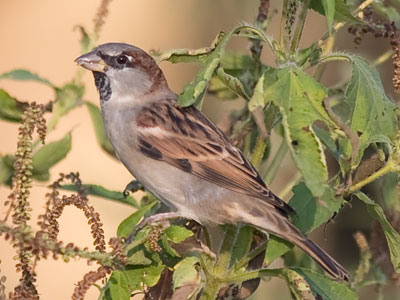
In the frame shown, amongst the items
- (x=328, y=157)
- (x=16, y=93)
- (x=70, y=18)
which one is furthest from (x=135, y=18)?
(x=328, y=157)

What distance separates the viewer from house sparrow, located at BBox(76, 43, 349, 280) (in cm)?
293

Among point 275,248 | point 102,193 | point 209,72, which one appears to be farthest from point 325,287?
point 102,193

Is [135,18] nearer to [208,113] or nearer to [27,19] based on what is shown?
[27,19]

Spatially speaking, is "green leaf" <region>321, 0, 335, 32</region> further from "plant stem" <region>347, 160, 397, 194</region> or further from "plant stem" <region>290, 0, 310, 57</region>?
"plant stem" <region>347, 160, 397, 194</region>

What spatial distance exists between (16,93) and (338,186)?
3.07m

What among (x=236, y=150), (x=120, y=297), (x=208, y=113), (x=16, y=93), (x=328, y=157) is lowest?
(x=120, y=297)

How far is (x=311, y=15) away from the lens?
210 inches

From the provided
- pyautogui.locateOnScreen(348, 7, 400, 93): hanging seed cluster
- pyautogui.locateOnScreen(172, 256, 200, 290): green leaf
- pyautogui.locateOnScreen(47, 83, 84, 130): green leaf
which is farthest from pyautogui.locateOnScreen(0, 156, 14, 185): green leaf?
pyautogui.locateOnScreen(348, 7, 400, 93): hanging seed cluster

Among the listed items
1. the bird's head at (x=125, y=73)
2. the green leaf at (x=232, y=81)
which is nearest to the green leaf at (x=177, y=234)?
the green leaf at (x=232, y=81)

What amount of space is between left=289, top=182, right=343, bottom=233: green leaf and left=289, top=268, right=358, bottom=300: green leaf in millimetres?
123

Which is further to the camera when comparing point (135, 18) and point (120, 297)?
point (135, 18)

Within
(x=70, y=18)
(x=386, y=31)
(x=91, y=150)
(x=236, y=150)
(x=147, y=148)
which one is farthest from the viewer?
(x=70, y=18)

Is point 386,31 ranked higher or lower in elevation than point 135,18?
lower

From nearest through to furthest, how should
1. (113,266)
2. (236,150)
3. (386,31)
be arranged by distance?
(113,266) < (386,31) < (236,150)
